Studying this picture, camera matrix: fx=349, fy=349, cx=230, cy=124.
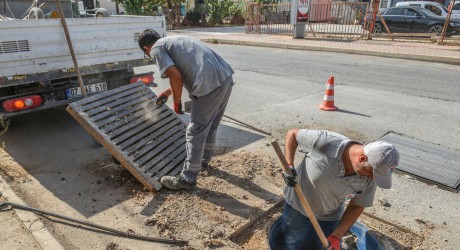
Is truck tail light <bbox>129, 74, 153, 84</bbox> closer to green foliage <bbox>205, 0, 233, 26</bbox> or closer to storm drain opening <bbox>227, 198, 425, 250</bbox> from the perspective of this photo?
storm drain opening <bbox>227, 198, 425, 250</bbox>

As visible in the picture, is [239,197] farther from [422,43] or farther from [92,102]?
[422,43]

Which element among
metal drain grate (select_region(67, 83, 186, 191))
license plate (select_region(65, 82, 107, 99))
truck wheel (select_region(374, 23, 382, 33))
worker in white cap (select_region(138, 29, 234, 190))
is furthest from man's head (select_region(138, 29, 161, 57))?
truck wheel (select_region(374, 23, 382, 33))

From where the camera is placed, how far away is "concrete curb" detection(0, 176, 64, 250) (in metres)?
2.81

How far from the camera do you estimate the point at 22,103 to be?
176 inches

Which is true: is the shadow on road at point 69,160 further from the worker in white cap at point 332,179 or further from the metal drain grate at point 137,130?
the worker in white cap at point 332,179

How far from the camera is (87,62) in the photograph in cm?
495

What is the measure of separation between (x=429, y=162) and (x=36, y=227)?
434 cm

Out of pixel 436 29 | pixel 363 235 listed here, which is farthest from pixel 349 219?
pixel 436 29

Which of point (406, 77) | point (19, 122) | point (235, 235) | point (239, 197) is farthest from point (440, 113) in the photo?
point (19, 122)

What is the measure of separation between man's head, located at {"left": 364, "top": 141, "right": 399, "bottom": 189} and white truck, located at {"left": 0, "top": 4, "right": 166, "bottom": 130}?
417 centimetres

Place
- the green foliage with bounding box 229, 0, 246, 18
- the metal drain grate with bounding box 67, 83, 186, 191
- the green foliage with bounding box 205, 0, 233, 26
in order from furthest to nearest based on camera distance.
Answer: the green foliage with bounding box 229, 0, 246, 18 < the green foliage with bounding box 205, 0, 233, 26 < the metal drain grate with bounding box 67, 83, 186, 191

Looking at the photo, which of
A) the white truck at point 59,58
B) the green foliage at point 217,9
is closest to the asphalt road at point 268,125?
the white truck at point 59,58

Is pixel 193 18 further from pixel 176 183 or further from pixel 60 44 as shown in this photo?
pixel 176 183

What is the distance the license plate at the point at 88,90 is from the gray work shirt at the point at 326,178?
3.66 meters
